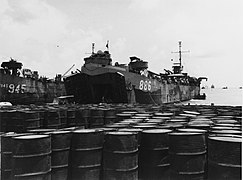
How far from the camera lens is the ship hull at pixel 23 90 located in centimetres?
2778

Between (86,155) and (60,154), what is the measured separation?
18.8 inches

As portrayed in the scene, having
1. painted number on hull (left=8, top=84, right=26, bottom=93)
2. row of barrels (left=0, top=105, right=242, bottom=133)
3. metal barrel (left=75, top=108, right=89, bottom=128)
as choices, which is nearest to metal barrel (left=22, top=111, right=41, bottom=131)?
row of barrels (left=0, top=105, right=242, bottom=133)

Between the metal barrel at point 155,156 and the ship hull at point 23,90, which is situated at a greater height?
the ship hull at point 23,90

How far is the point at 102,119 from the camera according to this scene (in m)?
10.5

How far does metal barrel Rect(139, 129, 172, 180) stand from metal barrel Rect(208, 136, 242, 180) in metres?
0.93

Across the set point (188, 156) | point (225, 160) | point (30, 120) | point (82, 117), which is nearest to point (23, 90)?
point (82, 117)

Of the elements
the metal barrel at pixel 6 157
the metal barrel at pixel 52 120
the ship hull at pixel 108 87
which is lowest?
the metal barrel at pixel 6 157

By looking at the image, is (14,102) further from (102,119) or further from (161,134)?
(161,134)

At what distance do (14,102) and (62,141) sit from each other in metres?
25.8

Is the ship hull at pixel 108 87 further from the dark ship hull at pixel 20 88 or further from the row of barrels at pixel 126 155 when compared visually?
the row of barrels at pixel 126 155

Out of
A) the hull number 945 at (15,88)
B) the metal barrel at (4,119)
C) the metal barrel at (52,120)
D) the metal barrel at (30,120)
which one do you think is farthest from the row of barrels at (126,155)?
the hull number 945 at (15,88)

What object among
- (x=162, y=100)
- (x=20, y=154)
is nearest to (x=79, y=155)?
(x=20, y=154)

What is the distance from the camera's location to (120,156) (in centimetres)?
482

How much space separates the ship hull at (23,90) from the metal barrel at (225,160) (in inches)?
1023
